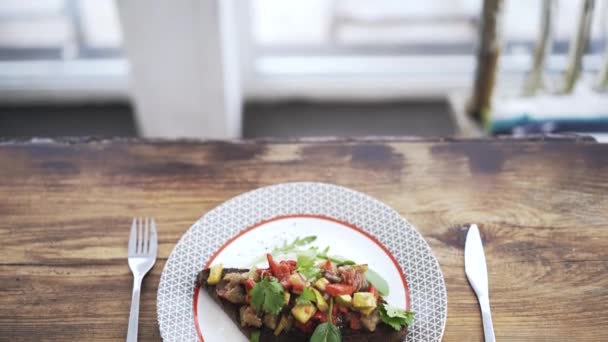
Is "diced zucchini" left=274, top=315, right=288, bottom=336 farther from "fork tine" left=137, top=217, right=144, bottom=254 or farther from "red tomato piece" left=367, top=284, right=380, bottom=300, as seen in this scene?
"fork tine" left=137, top=217, right=144, bottom=254

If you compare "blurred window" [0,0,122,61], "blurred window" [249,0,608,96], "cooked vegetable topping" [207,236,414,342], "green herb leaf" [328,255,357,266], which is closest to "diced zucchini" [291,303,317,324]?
"cooked vegetable topping" [207,236,414,342]

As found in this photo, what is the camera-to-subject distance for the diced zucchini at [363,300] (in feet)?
2.72

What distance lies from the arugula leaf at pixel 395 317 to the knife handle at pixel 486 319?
108 mm

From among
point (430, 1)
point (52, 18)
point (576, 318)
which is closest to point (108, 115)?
point (52, 18)

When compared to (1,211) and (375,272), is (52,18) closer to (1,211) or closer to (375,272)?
(1,211)

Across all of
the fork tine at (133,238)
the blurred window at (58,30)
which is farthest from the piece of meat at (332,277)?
the blurred window at (58,30)

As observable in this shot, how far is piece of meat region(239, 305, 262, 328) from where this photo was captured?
2.75ft

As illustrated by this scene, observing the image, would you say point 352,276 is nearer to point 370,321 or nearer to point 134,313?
point 370,321

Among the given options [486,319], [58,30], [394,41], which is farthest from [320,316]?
[58,30]

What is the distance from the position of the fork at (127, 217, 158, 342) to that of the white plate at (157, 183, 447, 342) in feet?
0.13

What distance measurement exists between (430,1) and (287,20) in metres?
0.53

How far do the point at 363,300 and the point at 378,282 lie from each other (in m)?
0.07

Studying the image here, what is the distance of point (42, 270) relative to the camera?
→ 37.5 inches

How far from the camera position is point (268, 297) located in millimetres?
827
